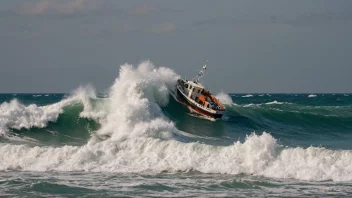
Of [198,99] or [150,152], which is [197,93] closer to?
[198,99]

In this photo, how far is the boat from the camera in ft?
122

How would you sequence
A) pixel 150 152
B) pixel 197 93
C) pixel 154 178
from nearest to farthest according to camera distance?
pixel 154 178 → pixel 150 152 → pixel 197 93

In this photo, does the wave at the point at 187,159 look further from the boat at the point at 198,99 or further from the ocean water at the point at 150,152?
the boat at the point at 198,99

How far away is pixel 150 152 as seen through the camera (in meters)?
24.5

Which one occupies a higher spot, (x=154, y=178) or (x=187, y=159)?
(x=187, y=159)

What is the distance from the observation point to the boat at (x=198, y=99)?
3719 centimetres

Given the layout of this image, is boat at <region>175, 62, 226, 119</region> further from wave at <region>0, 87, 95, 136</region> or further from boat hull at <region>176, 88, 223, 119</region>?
wave at <region>0, 87, 95, 136</region>

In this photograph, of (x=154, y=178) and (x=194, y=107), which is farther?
(x=194, y=107)

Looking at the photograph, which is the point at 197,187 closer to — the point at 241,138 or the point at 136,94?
the point at 241,138

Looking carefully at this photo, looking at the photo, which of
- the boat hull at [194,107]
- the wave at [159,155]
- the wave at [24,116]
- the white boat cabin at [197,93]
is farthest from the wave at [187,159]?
the white boat cabin at [197,93]

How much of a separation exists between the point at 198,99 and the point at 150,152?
49.0 ft

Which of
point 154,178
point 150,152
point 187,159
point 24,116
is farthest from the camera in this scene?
point 24,116

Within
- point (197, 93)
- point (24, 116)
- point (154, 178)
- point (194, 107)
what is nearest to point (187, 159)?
point (154, 178)

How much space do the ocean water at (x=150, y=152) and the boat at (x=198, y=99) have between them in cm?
57
